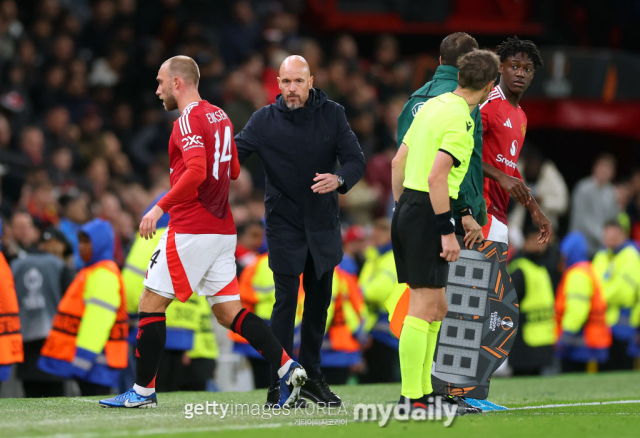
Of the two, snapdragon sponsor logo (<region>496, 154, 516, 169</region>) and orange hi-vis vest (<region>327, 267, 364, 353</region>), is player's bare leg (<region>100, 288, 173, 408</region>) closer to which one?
snapdragon sponsor logo (<region>496, 154, 516, 169</region>)

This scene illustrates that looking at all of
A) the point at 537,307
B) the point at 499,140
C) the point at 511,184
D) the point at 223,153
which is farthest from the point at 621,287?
the point at 223,153

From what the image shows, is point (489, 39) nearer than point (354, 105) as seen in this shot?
No

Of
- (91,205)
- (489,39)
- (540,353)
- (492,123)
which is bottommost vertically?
(540,353)

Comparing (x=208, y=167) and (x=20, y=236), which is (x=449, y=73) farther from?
(x=20, y=236)

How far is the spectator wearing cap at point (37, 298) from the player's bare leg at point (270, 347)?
3.37 metres

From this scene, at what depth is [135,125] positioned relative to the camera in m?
14.9

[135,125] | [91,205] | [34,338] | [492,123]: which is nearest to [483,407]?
[492,123]

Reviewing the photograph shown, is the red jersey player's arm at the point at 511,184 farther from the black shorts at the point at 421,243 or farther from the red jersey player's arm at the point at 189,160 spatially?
the red jersey player's arm at the point at 189,160

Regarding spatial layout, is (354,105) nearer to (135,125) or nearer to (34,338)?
(135,125)

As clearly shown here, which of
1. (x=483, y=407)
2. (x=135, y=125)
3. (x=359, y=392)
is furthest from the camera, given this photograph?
(x=135, y=125)

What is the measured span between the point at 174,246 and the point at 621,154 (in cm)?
1517

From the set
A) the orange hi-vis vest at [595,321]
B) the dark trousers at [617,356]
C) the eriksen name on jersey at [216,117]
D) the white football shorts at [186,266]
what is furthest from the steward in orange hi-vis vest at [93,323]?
the dark trousers at [617,356]

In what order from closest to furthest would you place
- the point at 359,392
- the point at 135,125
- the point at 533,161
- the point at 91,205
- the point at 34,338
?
the point at 359,392, the point at 34,338, the point at 91,205, the point at 135,125, the point at 533,161

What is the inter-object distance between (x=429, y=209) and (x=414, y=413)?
119cm
